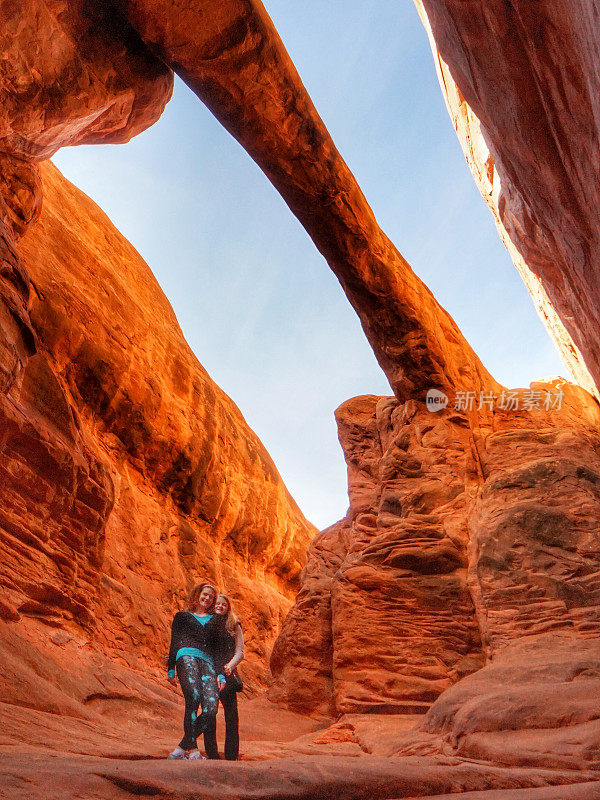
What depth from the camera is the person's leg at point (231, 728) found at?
17.9 feet

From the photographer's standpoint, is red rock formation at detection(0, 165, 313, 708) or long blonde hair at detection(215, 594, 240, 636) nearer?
long blonde hair at detection(215, 594, 240, 636)

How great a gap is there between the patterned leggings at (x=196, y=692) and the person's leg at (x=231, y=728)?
8.3 inches

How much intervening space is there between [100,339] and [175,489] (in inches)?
160

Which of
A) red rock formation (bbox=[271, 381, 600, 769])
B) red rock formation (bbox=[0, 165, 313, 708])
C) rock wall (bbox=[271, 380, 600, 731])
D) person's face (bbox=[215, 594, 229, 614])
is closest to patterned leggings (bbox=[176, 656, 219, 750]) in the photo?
person's face (bbox=[215, 594, 229, 614])

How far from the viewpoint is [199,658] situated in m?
5.80

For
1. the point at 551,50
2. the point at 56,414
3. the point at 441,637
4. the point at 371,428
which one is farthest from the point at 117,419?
the point at 551,50

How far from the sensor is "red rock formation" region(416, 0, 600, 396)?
156 inches

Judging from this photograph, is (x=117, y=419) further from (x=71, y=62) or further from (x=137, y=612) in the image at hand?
(x=71, y=62)

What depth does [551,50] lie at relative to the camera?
4117 millimetres

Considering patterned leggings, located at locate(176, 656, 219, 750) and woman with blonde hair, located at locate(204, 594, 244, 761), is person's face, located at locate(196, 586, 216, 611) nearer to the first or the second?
woman with blonde hair, located at locate(204, 594, 244, 761)

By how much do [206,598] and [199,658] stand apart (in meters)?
0.65

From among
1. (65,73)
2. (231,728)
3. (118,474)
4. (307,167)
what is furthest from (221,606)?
(307,167)

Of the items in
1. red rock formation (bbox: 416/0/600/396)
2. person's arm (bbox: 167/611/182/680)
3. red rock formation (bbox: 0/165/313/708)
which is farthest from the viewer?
red rock formation (bbox: 0/165/313/708)

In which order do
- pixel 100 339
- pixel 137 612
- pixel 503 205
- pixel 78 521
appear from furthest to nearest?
pixel 100 339 → pixel 137 612 → pixel 78 521 → pixel 503 205
